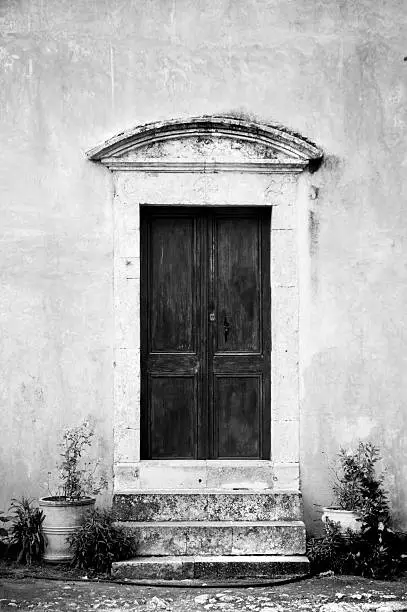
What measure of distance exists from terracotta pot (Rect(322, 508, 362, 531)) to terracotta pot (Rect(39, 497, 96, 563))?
178 centimetres

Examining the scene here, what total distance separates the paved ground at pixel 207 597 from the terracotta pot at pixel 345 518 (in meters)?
0.40

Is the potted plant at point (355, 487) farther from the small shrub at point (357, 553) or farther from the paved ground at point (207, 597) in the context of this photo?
the paved ground at point (207, 597)

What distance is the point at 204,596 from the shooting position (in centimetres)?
734

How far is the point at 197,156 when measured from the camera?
855cm

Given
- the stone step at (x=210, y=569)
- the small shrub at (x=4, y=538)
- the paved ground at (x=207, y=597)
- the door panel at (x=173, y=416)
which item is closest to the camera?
the paved ground at (x=207, y=597)

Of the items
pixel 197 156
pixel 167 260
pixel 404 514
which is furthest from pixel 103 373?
pixel 404 514

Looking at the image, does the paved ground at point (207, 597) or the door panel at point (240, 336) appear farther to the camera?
the door panel at point (240, 336)

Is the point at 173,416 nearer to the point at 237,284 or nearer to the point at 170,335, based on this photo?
the point at 170,335

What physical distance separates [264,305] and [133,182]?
141cm

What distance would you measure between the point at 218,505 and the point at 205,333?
1.34 metres

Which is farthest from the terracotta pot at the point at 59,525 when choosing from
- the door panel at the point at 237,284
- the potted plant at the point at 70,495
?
the door panel at the point at 237,284

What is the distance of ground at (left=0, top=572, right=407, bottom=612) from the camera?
278 inches

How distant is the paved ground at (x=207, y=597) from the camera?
7.05 meters

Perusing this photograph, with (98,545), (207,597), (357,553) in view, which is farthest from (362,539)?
(98,545)
